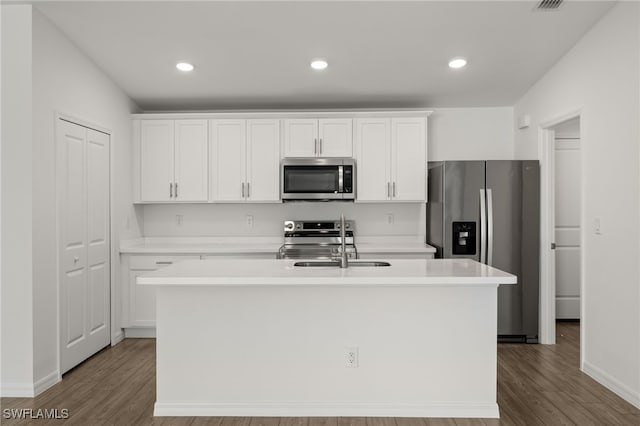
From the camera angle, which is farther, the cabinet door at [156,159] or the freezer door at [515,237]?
the cabinet door at [156,159]

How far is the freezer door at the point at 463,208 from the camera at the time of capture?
408 centimetres

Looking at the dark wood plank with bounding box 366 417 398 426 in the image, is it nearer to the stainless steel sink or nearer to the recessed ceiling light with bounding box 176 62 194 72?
the stainless steel sink

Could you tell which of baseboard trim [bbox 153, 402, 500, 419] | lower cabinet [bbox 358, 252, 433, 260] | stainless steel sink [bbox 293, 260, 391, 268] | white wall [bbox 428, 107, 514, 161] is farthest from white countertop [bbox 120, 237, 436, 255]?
baseboard trim [bbox 153, 402, 500, 419]

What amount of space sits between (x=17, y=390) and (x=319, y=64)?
3258 mm

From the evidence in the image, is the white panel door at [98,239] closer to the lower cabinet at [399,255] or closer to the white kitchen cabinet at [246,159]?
the white kitchen cabinet at [246,159]

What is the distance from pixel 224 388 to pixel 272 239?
8.05ft

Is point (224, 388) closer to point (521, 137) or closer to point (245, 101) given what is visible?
point (245, 101)

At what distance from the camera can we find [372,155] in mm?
4516

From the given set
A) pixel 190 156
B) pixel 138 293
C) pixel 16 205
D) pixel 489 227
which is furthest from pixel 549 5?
pixel 138 293

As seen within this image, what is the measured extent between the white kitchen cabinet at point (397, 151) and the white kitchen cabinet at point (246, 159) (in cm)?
91

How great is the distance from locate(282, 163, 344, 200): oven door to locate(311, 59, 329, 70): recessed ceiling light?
1.04 meters

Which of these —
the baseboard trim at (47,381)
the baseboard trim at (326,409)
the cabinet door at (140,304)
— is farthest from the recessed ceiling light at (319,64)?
the baseboard trim at (47,381)

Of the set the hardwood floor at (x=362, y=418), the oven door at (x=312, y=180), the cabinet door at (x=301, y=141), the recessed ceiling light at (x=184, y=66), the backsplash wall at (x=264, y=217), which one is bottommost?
the hardwood floor at (x=362, y=418)

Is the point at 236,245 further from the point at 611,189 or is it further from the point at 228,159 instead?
the point at 611,189
